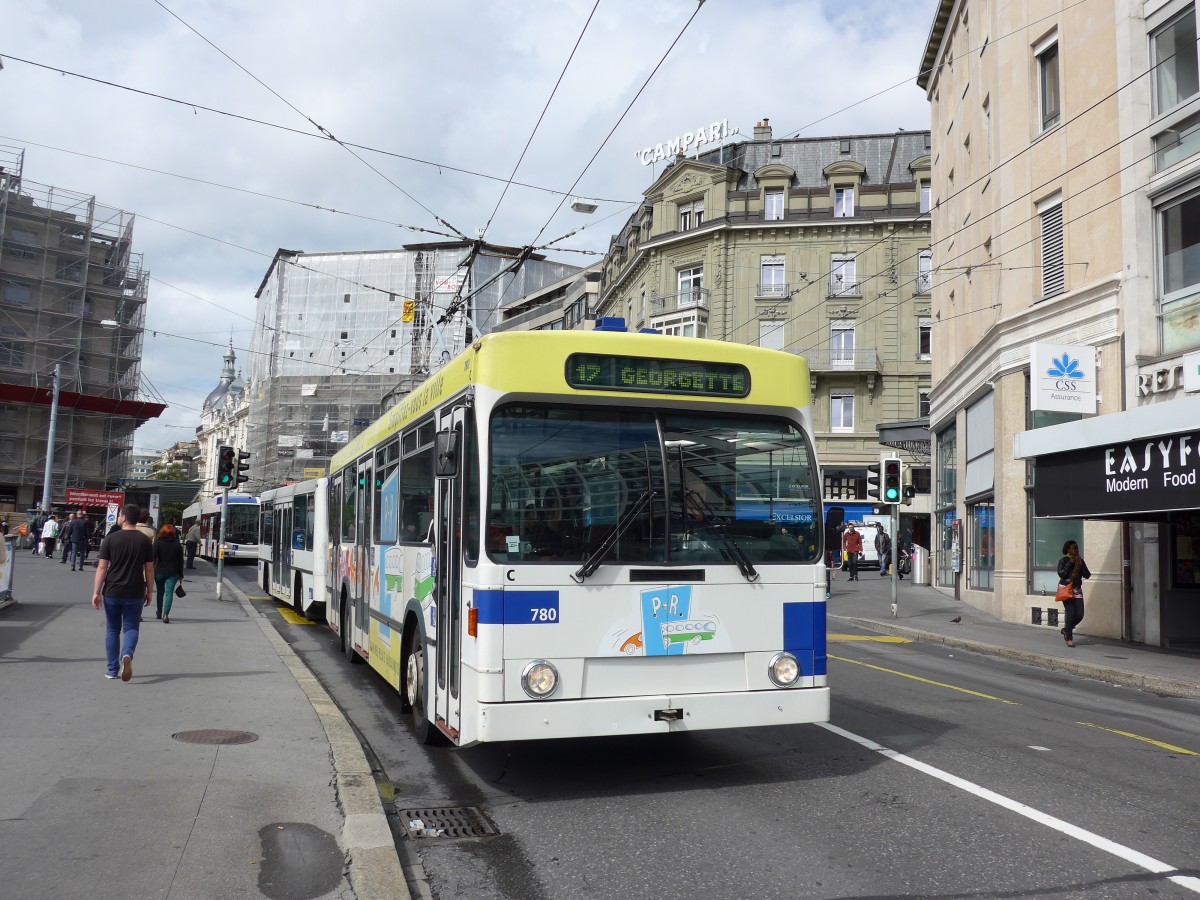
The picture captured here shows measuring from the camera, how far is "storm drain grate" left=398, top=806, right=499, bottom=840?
19.2 feet

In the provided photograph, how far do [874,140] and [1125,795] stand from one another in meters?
48.2

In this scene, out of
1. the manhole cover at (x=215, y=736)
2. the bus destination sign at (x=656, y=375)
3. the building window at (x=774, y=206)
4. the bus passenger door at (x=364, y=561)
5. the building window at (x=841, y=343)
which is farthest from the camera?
the building window at (x=774, y=206)

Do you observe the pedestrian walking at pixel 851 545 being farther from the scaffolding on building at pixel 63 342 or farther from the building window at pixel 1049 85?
the scaffolding on building at pixel 63 342

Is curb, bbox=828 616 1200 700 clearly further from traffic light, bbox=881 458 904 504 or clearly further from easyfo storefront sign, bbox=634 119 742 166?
easyfo storefront sign, bbox=634 119 742 166

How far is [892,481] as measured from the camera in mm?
22891

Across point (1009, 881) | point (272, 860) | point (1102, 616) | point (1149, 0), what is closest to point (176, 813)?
point (272, 860)

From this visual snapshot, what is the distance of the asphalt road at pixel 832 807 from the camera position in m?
5.04

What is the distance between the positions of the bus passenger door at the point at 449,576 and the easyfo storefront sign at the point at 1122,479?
11240 millimetres

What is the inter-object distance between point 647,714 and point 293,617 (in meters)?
15.0

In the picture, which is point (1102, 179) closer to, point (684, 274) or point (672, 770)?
point (672, 770)

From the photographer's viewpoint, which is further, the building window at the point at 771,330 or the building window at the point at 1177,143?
the building window at the point at 771,330

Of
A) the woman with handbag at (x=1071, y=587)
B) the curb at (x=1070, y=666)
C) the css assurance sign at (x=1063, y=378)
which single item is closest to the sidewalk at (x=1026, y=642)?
the curb at (x=1070, y=666)

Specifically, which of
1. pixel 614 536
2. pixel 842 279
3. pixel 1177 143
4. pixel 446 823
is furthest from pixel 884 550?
pixel 446 823

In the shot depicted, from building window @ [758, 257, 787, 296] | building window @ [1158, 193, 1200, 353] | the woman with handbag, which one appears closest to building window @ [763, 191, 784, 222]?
building window @ [758, 257, 787, 296]
